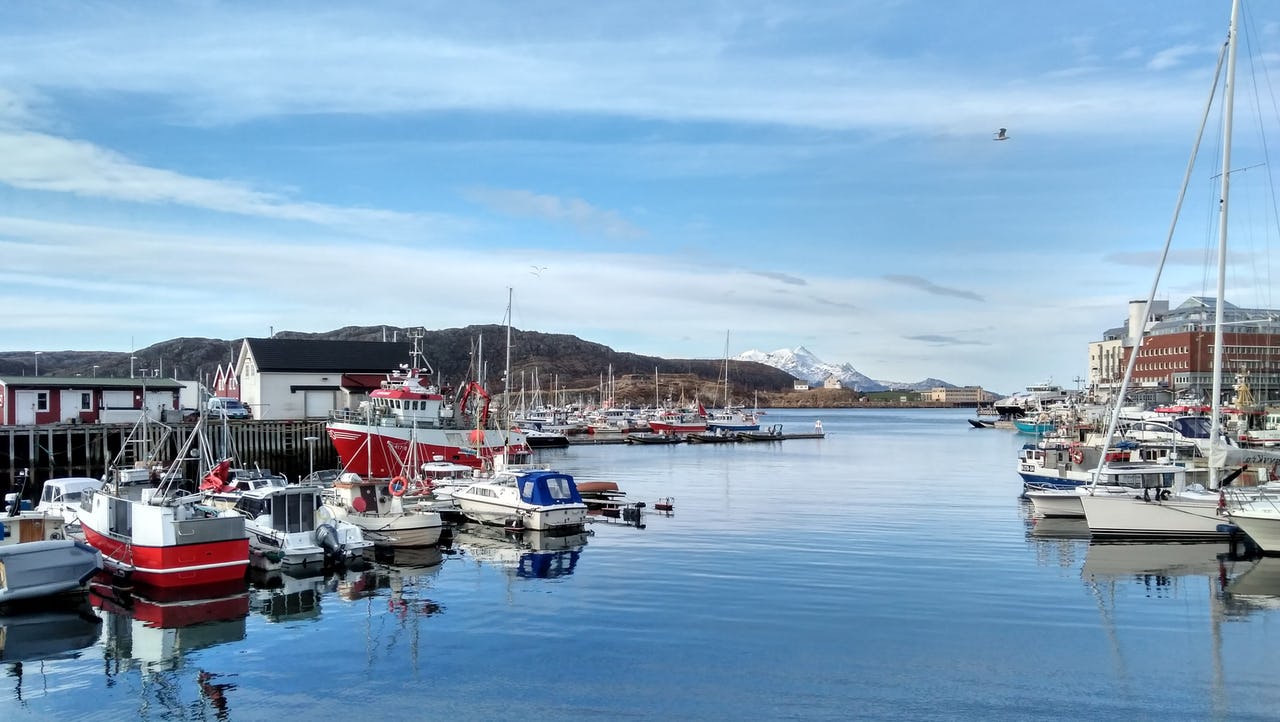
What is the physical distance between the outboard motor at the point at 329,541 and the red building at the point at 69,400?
127 ft

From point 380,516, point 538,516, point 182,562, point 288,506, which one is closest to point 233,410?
point 380,516

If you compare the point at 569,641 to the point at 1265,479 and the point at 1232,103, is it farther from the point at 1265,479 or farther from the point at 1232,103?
the point at 1265,479

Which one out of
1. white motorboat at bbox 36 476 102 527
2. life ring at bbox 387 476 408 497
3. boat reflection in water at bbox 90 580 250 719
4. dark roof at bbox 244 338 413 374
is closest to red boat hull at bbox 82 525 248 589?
boat reflection in water at bbox 90 580 250 719

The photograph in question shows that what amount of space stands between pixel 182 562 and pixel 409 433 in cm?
2998

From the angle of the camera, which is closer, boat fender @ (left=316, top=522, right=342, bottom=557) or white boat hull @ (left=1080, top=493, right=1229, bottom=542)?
boat fender @ (left=316, top=522, right=342, bottom=557)

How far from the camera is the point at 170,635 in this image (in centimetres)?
2214

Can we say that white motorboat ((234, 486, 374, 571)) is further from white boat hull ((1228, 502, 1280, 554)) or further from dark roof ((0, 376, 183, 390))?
dark roof ((0, 376, 183, 390))

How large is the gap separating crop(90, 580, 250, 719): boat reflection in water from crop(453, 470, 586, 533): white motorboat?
12142 mm

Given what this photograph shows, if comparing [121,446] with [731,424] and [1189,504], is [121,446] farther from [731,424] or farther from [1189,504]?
[731,424]

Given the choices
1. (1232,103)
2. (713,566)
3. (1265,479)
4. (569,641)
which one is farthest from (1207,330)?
(569,641)

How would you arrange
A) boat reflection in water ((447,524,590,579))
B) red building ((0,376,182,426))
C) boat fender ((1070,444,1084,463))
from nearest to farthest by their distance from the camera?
boat reflection in water ((447,524,590,579)), boat fender ((1070,444,1084,463)), red building ((0,376,182,426))

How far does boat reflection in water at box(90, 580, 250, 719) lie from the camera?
1773cm

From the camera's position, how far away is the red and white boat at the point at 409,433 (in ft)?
184

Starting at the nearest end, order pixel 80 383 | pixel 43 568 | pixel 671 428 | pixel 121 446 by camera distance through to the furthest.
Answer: pixel 43 568
pixel 121 446
pixel 80 383
pixel 671 428
